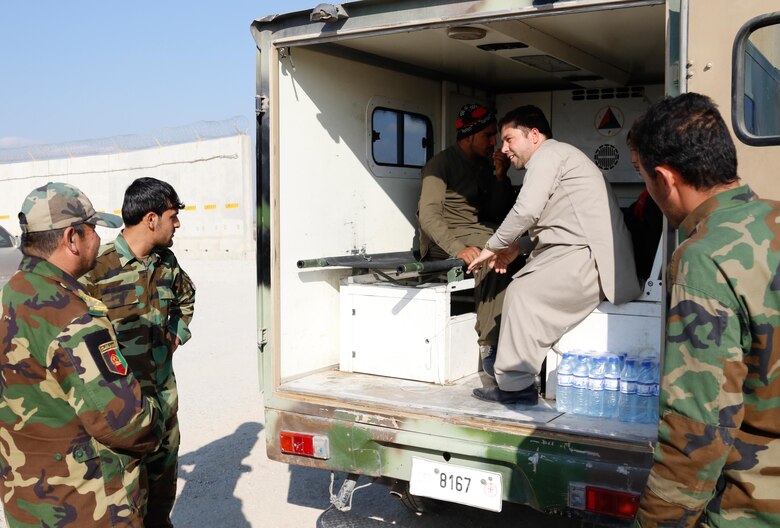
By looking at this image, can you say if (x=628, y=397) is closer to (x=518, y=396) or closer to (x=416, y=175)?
(x=518, y=396)

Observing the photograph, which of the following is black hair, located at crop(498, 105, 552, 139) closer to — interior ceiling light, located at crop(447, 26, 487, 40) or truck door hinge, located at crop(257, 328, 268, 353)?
interior ceiling light, located at crop(447, 26, 487, 40)

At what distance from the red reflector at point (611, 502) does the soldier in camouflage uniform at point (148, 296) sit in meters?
1.80

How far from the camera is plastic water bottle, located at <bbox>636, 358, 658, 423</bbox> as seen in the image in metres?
3.42

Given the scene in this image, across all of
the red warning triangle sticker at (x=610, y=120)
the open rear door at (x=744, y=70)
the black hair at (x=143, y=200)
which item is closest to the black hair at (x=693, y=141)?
the open rear door at (x=744, y=70)

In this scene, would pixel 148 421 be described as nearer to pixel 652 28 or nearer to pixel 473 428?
pixel 473 428

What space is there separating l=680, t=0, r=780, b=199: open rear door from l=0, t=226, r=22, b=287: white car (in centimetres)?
1149

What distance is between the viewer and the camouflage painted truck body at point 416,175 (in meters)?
2.95

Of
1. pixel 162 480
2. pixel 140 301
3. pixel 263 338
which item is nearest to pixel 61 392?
pixel 140 301

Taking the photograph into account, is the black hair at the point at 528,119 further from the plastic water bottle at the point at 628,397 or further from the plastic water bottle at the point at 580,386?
the plastic water bottle at the point at 628,397

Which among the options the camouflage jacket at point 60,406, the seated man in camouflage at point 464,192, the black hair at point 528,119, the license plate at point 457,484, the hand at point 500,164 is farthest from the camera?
the hand at point 500,164

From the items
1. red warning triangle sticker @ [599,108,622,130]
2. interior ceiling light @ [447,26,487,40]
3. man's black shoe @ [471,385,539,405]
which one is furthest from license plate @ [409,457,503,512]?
red warning triangle sticker @ [599,108,622,130]

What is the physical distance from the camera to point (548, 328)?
373 cm

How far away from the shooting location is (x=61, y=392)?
7.88 ft

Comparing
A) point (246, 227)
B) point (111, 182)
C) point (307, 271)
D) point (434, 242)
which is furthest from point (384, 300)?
point (111, 182)
